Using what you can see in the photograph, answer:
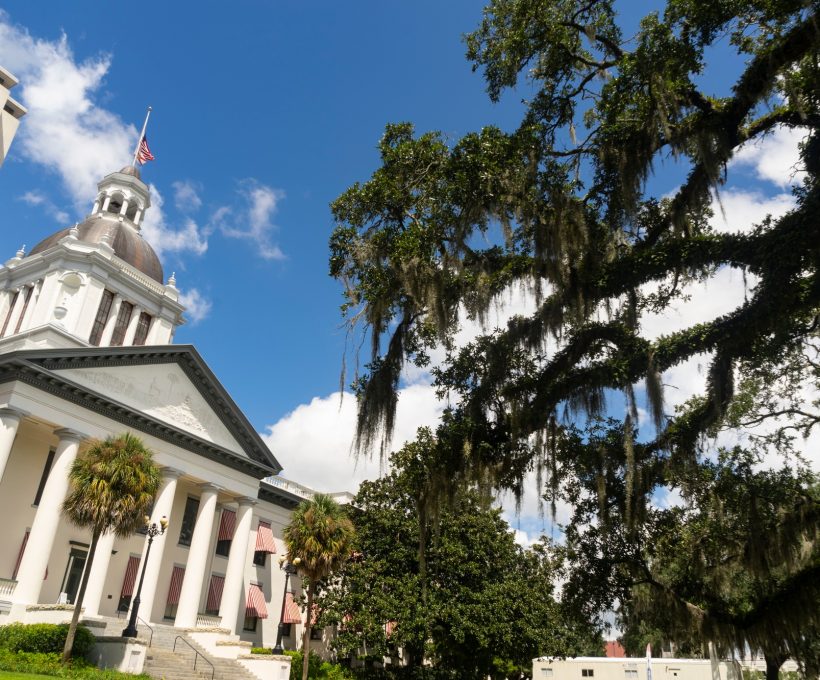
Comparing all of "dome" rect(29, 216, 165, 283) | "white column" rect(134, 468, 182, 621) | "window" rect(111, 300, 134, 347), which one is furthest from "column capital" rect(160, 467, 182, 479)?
"dome" rect(29, 216, 165, 283)

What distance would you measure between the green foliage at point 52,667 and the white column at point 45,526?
3.57 meters

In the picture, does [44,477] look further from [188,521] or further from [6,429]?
[188,521]

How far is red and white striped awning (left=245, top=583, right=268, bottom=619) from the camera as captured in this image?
32.6 metres

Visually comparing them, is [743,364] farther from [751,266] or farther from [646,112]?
[646,112]

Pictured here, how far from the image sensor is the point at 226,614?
97.8 ft

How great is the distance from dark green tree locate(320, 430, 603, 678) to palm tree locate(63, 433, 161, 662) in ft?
36.5

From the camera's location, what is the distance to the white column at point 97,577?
2456 cm

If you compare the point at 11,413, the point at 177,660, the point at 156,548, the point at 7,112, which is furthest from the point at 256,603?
the point at 7,112

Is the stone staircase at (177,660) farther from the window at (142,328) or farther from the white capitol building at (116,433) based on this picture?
the window at (142,328)

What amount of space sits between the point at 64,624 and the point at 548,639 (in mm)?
20199

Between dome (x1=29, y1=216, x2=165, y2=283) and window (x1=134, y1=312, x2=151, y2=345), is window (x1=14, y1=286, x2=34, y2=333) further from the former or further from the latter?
window (x1=134, y1=312, x2=151, y2=345)

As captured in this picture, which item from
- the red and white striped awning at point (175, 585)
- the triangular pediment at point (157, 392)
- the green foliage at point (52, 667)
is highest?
the triangular pediment at point (157, 392)

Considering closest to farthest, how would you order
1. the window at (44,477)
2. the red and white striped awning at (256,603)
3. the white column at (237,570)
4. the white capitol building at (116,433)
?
the white capitol building at (116,433) → the window at (44,477) → the white column at (237,570) → the red and white striped awning at (256,603)

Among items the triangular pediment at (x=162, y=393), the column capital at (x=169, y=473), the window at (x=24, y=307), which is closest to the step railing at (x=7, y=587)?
the column capital at (x=169, y=473)
